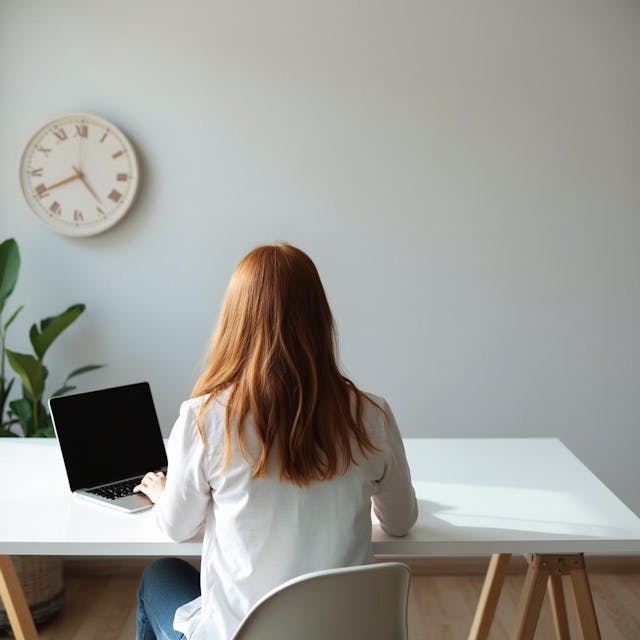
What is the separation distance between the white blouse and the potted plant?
150 cm

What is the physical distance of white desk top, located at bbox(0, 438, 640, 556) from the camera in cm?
190

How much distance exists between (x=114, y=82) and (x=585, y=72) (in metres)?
1.81

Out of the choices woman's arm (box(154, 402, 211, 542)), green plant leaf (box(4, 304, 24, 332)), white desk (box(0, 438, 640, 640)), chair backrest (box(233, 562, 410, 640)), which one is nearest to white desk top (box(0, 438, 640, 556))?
white desk (box(0, 438, 640, 640))

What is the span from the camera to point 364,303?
356 centimetres

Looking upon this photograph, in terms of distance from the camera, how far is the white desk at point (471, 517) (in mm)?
1908

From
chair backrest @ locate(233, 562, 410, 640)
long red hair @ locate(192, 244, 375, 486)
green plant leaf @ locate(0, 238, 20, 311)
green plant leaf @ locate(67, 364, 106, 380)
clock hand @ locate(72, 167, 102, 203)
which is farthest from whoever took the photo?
clock hand @ locate(72, 167, 102, 203)

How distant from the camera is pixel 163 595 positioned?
2033mm

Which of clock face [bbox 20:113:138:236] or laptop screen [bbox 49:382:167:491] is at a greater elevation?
clock face [bbox 20:113:138:236]

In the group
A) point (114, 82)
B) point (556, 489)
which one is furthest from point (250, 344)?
point (114, 82)

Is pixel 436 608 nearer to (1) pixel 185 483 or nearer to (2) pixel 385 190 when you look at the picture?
(2) pixel 385 190

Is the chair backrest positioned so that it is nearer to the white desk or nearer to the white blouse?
the white blouse

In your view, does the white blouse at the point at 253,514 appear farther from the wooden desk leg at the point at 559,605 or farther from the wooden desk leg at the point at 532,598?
the wooden desk leg at the point at 559,605

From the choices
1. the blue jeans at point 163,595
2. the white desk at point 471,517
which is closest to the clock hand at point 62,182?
the white desk at point 471,517

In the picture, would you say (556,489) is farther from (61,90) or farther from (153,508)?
(61,90)
